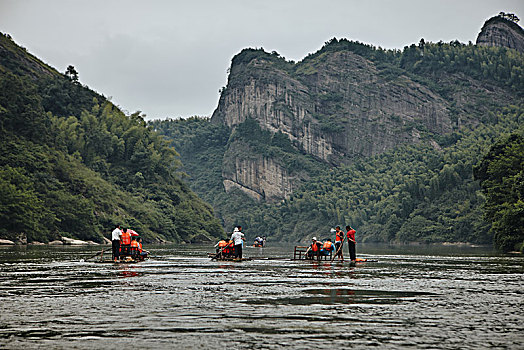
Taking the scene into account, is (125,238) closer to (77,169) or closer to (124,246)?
(124,246)

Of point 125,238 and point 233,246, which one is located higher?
point 125,238

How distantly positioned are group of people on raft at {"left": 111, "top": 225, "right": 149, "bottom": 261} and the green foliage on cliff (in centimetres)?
3233

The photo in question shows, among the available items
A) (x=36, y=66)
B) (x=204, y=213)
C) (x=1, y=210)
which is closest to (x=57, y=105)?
(x=36, y=66)

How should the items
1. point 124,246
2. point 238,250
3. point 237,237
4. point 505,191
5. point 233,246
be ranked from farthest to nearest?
point 505,191 < point 233,246 < point 238,250 < point 237,237 < point 124,246

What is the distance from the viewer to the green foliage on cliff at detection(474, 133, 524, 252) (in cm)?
5736

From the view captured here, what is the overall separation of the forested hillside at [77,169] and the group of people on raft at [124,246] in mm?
36953

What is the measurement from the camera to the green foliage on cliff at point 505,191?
57.4 metres

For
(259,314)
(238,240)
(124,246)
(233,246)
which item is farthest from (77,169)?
(259,314)

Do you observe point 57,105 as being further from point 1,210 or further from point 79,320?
point 79,320

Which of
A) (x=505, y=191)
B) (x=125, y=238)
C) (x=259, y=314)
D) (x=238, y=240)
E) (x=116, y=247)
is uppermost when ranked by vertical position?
(x=505, y=191)

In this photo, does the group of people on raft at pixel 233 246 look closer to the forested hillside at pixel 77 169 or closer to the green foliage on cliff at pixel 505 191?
the green foliage on cliff at pixel 505 191

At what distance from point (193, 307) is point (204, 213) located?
128 meters

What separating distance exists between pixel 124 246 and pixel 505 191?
139 feet

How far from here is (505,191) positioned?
65.5 metres
